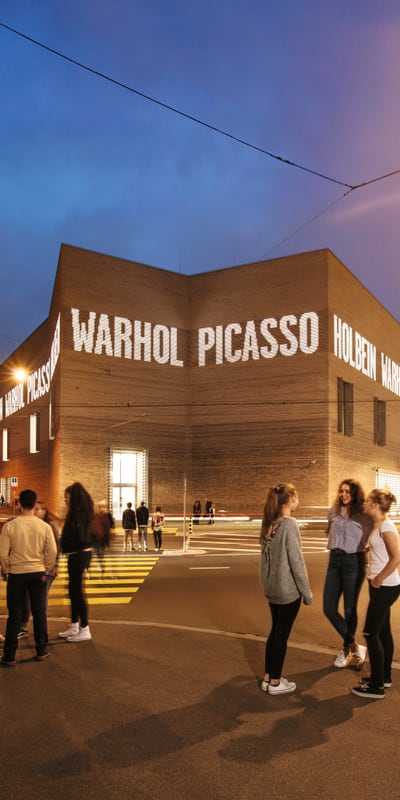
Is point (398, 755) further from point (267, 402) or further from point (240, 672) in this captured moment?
point (267, 402)

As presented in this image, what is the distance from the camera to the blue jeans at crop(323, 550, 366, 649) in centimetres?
677

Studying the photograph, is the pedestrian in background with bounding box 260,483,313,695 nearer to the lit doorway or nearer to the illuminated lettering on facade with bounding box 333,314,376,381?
the lit doorway

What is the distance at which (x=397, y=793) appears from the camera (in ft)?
13.0

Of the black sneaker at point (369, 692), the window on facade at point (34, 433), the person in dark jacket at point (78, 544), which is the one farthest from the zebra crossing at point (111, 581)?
the window on facade at point (34, 433)

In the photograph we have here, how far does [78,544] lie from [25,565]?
2.96ft

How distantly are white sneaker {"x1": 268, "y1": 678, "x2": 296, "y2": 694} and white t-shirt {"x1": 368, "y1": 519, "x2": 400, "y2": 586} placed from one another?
1.16 m

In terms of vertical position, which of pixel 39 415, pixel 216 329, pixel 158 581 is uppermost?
pixel 216 329

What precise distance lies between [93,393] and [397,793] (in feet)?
108

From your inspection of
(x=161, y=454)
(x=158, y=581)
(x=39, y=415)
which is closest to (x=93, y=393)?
(x=161, y=454)

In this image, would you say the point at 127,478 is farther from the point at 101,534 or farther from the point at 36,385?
the point at 101,534

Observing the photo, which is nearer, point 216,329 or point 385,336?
point 216,329

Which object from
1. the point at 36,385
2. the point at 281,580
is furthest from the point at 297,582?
the point at 36,385

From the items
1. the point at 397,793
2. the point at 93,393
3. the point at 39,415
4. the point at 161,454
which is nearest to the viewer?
the point at 397,793

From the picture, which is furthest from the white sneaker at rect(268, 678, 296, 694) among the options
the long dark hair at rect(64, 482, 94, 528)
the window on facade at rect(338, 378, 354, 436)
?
the window on facade at rect(338, 378, 354, 436)
